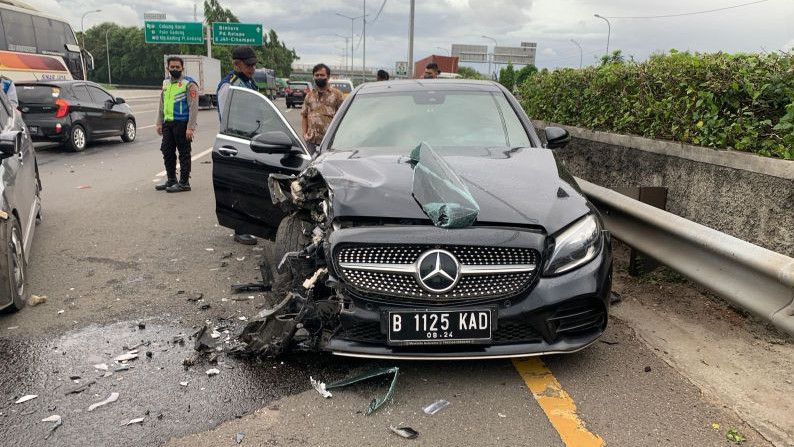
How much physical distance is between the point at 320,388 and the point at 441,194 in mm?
1163

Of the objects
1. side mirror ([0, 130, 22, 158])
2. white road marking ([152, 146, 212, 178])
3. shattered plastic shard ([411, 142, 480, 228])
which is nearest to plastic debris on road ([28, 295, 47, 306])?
side mirror ([0, 130, 22, 158])

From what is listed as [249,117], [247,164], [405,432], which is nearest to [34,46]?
[249,117]

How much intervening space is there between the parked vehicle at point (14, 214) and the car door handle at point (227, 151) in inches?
61.7

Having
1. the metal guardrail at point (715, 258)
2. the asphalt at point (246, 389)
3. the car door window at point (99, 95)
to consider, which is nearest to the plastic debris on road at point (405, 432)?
the asphalt at point (246, 389)

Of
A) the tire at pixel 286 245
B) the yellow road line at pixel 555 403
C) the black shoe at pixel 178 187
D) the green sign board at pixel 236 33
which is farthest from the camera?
the green sign board at pixel 236 33

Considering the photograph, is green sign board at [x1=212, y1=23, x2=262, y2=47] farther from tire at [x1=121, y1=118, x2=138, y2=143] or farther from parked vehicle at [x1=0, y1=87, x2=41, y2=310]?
parked vehicle at [x1=0, y1=87, x2=41, y2=310]

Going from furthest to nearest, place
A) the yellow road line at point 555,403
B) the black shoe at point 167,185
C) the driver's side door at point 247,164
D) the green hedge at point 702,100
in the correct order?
1. the black shoe at point 167,185
2. the driver's side door at point 247,164
3. the green hedge at point 702,100
4. the yellow road line at point 555,403

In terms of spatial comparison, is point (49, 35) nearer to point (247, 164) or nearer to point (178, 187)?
point (178, 187)

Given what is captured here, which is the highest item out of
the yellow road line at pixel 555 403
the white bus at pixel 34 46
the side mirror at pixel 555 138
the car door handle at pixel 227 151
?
the white bus at pixel 34 46

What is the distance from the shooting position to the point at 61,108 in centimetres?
1388

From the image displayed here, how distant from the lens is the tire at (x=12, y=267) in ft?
13.3

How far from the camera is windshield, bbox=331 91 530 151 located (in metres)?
4.43

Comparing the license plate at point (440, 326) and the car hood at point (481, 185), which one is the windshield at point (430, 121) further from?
the license plate at point (440, 326)

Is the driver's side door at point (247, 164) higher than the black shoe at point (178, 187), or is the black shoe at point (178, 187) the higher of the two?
the driver's side door at point (247, 164)
